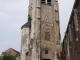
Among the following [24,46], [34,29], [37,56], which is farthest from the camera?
[24,46]

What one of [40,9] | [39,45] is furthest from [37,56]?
[40,9]

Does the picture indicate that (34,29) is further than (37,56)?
Yes

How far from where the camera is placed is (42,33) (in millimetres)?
35438

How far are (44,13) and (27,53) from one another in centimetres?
873

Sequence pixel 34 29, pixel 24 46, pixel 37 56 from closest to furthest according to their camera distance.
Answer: pixel 37 56 < pixel 34 29 < pixel 24 46

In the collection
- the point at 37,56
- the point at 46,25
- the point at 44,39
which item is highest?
the point at 46,25

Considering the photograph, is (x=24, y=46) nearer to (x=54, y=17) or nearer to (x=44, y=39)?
(x=44, y=39)

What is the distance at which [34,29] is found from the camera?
35344 millimetres

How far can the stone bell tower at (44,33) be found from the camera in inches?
1344

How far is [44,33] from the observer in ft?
116

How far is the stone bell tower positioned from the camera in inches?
1344

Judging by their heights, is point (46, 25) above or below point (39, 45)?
above

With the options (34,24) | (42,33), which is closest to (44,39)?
(42,33)

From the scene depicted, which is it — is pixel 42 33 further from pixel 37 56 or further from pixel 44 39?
pixel 37 56
